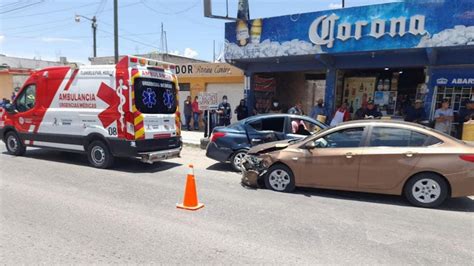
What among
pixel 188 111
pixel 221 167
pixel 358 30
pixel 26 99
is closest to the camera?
pixel 221 167

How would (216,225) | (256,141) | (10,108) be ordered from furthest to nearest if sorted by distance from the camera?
(10,108) < (256,141) < (216,225)

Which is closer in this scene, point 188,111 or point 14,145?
point 14,145

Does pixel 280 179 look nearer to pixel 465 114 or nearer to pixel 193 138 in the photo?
pixel 465 114

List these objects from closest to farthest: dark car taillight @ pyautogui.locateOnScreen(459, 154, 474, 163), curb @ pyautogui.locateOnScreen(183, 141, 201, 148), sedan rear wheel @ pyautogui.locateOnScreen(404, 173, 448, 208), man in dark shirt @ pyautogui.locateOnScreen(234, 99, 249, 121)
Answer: dark car taillight @ pyautogui.locateOnScreen(459, 154, 474, 163), sedan rear wheel @ pyautogui.locateOnScreen(404, 173, 448, 208), curb @ pyautogui.locateOnScreen(183, 141, 201, 148), man in dark shirt @ pyautogui.locateOnScreen(234, 99, 249, 121)

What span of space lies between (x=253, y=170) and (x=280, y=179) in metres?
0.57

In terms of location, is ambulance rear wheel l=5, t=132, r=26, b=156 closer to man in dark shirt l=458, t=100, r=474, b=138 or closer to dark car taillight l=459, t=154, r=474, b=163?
dark car taillight l=459, t=154, r=474, b=163

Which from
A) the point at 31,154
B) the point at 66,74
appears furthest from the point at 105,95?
the point at 31,154

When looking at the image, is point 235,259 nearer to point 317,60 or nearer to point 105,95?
point 105,95

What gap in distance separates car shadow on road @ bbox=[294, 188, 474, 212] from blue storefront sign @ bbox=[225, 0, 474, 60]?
5.46 metres

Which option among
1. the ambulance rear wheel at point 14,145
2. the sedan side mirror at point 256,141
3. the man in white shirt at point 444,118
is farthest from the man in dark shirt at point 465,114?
the ambulance rear wheel at point 14,145

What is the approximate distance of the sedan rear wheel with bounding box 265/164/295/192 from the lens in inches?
249

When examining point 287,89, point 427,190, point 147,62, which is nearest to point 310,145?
point 427,190

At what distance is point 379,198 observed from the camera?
20.0ft

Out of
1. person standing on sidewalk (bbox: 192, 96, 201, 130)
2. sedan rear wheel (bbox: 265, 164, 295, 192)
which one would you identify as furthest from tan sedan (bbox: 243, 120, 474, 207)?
person standing on sidewalk (bbox: 192, 96, 201, 130)
